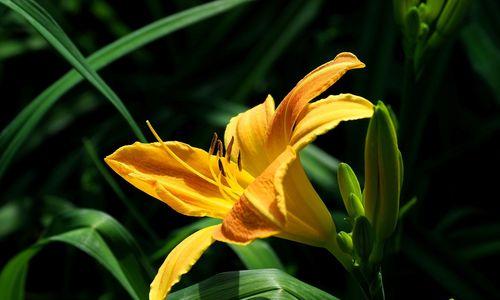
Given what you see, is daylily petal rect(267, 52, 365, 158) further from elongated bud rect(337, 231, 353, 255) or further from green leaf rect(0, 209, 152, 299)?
green leaf rect(0, 209, 152, 299)

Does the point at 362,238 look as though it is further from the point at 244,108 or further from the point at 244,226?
the point at 244,108

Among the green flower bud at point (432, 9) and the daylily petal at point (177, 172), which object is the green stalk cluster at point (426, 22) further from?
the daylily petal at point (177, 172)

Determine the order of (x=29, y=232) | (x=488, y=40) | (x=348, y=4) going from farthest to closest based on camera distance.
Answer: (x=348, y=4) → (x=29, y=232) → (x=488, y=40)

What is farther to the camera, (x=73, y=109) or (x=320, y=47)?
(x=73, y=109)

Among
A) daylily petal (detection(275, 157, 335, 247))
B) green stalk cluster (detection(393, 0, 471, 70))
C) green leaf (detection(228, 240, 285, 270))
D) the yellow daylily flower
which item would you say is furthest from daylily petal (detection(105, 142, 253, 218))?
green stalk cluster (detection(393, 0, 471, 70))

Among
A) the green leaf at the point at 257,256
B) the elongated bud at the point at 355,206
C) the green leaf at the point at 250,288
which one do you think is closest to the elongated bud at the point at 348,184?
the elongated bud at the point at 355,206

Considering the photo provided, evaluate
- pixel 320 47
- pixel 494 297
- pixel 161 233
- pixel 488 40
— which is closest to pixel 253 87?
pixel 320 47

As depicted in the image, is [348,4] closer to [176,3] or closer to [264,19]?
[264,19]
